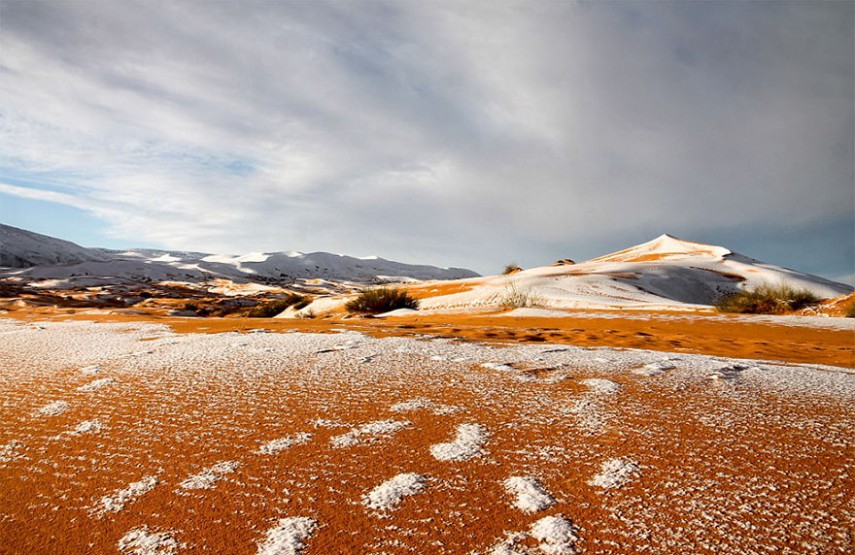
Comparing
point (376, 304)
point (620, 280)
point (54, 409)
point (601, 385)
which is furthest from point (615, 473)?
point (620, 280)

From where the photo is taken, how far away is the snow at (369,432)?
86.8 inches

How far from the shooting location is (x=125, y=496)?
5.68 feet

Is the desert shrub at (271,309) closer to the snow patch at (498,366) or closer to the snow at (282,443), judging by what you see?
the snow patch at (498,366)

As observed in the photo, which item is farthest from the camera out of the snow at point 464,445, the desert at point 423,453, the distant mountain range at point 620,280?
the distant mountain range at point 620,280

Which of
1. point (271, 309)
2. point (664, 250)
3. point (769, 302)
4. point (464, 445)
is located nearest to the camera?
point (464, 445)

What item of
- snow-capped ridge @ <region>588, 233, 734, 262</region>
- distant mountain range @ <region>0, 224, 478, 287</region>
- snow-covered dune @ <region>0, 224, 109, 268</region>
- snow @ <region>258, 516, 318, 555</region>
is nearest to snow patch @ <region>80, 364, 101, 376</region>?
snow @ <region>258, 516, 318, 555</region>

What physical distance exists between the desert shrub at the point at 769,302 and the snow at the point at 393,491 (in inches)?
577

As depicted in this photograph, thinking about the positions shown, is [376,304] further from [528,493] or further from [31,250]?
[31,250]

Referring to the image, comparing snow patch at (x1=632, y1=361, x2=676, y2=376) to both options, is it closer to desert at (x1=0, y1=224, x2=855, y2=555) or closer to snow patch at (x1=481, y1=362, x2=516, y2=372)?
desert at (x1=0, y1=224, x2=855, y2=555)

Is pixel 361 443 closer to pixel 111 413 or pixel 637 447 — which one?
pixel 637 447

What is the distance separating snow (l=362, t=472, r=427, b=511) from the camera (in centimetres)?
164

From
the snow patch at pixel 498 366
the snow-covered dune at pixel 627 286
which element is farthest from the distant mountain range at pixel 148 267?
the snow patch at pixel 498 366

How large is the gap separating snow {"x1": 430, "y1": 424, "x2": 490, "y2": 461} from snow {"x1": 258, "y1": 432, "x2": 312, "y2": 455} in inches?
25.0

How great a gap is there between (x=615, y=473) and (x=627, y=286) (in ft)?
61.8
